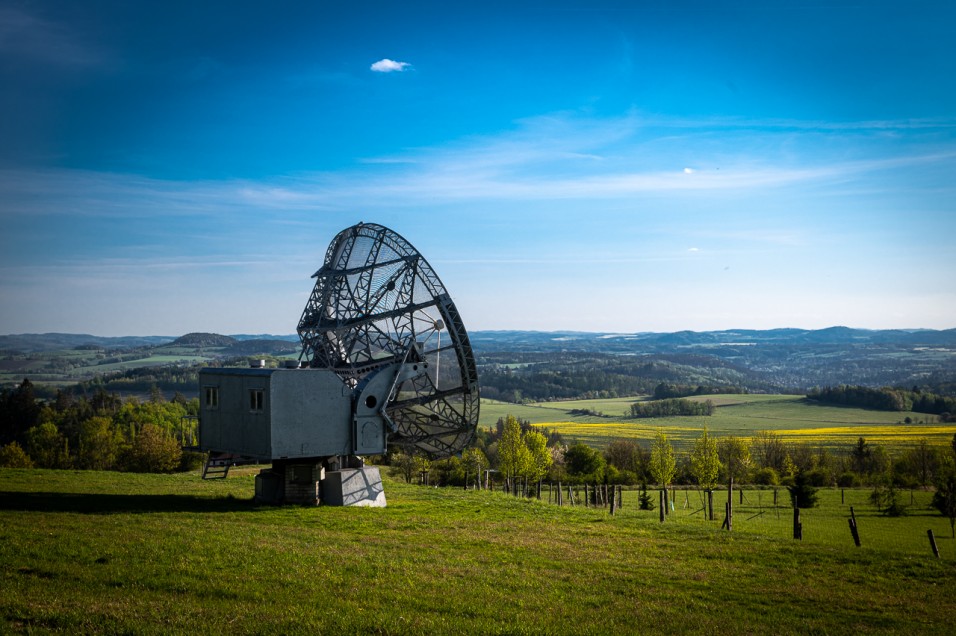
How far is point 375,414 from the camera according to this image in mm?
29344

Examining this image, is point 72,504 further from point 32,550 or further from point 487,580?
point 487,580

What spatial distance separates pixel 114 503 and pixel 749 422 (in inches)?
5111

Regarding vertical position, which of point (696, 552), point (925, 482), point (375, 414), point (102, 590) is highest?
point (375, 414)

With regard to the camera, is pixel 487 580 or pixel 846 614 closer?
pixel 846 614

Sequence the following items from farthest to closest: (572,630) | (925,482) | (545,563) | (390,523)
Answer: (925,482) → (390,523) → (545,563) → (572,630)

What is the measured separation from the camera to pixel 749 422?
455ft

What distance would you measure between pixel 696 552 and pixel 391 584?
1037cm

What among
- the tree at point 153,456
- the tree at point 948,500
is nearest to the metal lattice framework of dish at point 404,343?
the tree at point 948,500

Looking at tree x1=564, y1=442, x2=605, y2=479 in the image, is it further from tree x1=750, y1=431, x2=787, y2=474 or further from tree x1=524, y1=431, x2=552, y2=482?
tree x1=750, y1=431, x2=787, y2=474

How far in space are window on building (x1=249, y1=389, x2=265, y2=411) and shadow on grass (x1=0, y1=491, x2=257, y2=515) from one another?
383 cm

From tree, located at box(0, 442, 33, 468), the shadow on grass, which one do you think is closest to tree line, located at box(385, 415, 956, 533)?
the shadow on grass

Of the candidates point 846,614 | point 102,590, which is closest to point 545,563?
point 846,614

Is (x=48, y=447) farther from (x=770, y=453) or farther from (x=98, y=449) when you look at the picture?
(x=770, y=453)

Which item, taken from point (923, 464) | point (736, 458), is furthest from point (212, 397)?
point (923, 464)
